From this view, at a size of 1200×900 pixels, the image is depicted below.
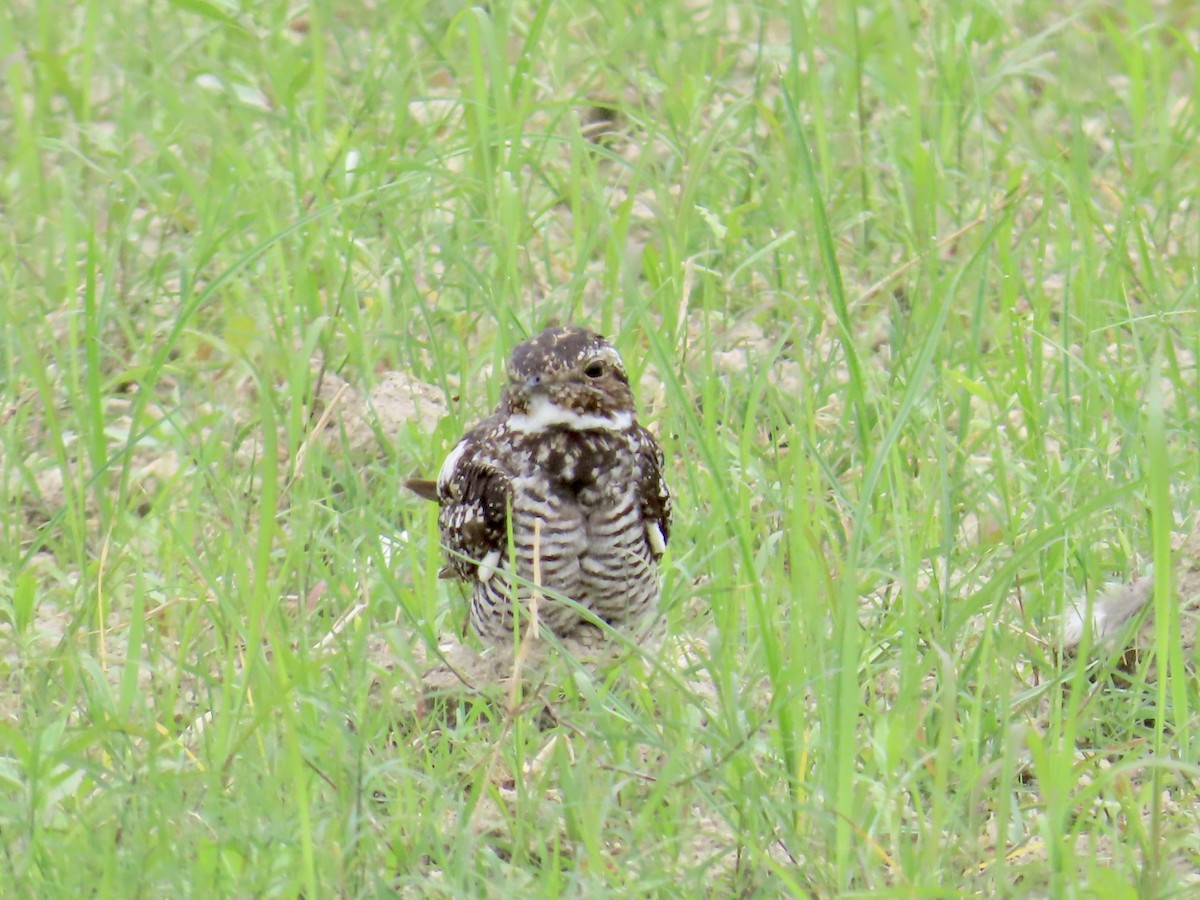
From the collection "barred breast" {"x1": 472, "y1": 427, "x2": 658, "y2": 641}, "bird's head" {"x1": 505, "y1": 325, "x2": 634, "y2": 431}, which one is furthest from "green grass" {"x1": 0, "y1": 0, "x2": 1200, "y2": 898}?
"bird's head" {"x1": 505, "y1": 325, "x2": 634, "y2": 431}

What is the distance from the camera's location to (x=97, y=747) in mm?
3736

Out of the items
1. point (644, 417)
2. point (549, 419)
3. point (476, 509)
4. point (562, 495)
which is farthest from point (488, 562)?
point (644, 417)

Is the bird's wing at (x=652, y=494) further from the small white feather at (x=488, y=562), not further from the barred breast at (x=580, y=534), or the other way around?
the small white feather at (x=488, y=562)

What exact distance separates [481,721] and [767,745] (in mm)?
927

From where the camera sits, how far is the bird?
4.34 m

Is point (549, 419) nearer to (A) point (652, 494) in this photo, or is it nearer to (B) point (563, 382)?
(B) point (563, 382)

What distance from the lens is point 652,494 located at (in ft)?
14.7

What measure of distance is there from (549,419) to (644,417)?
3.35 feet

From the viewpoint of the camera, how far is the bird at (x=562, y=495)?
4340 mm

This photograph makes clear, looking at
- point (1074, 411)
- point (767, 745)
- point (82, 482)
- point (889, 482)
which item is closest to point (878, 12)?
point (1074, 411)

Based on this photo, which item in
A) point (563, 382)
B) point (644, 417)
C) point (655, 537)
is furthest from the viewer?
point (644, 417)

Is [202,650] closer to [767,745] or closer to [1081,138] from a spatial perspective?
[767,745]

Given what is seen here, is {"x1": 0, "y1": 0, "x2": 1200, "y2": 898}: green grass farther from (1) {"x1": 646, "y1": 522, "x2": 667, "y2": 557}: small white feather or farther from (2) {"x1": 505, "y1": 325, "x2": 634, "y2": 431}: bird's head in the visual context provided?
(2) {"x1": 505, "y1": 325, "x2": 634, "y2": 431}: bird's head

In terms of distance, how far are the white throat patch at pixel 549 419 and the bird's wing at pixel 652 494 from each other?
4.4 inches
